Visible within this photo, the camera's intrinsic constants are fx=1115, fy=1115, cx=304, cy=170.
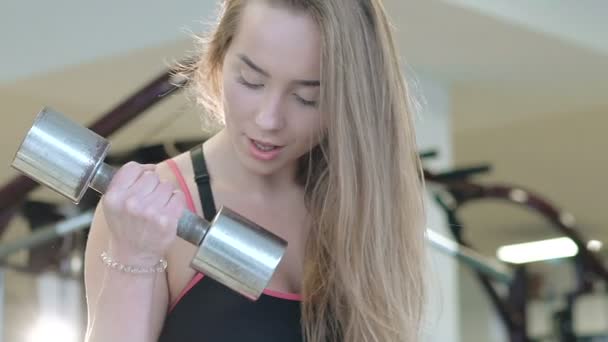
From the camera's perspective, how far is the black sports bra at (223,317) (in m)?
1.20

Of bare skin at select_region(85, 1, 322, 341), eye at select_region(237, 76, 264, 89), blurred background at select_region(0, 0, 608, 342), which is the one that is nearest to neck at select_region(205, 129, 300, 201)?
bare skin at select_region(85, 1, 322, 341)

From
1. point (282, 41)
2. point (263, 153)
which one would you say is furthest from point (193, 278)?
point (282, 41)

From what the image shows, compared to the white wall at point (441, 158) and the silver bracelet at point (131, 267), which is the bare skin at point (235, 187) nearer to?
the silver bracelet at point (131, 267)

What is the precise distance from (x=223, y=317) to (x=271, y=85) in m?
0.26

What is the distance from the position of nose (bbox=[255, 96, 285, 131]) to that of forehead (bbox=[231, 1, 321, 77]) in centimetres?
3

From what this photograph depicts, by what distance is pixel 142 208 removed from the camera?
1.05 meters

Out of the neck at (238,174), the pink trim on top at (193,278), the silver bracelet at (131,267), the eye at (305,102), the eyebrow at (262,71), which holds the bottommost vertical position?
the silver bracelet at (131,267)

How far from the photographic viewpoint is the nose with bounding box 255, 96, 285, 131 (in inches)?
47.3

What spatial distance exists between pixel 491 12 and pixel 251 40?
2.54m

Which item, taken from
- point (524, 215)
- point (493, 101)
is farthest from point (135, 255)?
point (524, 215)

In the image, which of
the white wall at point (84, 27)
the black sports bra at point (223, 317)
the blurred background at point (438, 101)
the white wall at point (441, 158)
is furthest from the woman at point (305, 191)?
the white wall at point (441, 158)

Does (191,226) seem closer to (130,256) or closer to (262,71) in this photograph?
(130,256)

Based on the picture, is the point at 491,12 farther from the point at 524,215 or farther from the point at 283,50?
the point at 524,215

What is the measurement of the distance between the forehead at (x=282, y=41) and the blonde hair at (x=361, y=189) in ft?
0.04
